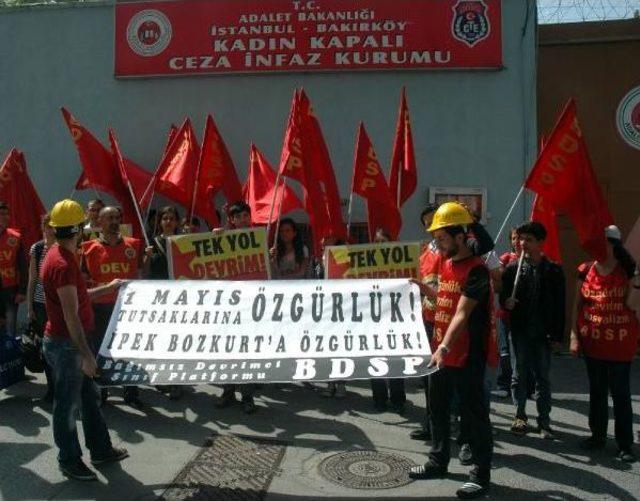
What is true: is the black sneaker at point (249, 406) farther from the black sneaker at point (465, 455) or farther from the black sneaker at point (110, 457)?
the black sneaker at point (465, 455)

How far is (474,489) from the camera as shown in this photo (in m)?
4.20

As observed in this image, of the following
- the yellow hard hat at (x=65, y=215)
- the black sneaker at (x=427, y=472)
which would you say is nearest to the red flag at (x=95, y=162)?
the yellow hard hat at (x=65, y=215)

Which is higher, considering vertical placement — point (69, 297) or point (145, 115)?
point (145, 115)

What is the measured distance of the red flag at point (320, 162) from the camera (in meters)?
6.72

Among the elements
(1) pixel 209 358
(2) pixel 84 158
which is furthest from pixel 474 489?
(2) pixel 84 158

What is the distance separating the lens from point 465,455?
4816 mm

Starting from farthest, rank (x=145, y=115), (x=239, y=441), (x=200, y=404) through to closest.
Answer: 1. (x=145, y=115)
2. (x=200, y=404)
3. (x=239, y=441)

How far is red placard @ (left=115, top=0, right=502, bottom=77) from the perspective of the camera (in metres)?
9.40

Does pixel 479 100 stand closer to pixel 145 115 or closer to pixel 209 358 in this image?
pixel 145 115

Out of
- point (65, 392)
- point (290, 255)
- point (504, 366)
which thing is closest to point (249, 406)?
point (290, 255)

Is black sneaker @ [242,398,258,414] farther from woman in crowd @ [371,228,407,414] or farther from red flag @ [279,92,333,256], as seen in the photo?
red flag @ [279,92,333,256]

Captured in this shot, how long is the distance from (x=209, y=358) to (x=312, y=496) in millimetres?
1161

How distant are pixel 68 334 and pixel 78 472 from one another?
3.17ft

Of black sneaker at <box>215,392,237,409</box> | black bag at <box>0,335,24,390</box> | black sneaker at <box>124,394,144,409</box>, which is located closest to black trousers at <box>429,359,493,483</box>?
black sneaker at <box>215,392,237,409</box>
